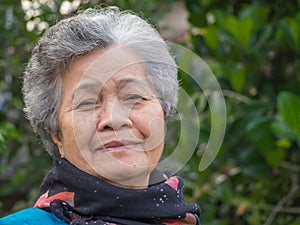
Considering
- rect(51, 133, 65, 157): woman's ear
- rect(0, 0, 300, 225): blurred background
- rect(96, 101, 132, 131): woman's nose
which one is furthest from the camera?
rect(0, 0, 300, 225): blurred background

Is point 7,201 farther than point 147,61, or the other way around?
point 7,201

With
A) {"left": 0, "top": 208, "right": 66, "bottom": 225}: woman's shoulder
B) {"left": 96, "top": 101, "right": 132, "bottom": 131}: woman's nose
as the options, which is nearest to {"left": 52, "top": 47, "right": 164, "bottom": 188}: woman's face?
{"left": 96, "top": 101, "right": 132, "bottom": 131}: woman's nose

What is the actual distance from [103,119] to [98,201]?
179 mm

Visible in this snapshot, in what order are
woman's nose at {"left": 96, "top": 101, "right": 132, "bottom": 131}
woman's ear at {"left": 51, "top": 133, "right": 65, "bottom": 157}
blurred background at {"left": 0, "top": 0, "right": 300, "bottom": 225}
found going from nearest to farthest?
woman's nose at {"left": 96, "top": 101, "right": 132, "bottom": 131}, woman's ear at {"left": 51, "top": 133, "right": 65, "bottom": 157}, blurred background at {"left": 0, "top": 0, "right": 300, "bottom": 225}

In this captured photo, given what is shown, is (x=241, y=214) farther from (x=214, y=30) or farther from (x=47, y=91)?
(x=47, y=91)

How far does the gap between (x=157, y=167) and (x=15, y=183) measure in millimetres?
1325

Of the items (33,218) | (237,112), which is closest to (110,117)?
(33,218)

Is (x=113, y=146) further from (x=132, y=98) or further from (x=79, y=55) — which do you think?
(x=79, y=55)

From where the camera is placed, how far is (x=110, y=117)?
1566 millimetres

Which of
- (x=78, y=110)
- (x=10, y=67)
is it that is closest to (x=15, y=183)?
(x=10, y=67)

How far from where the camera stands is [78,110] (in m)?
1.61

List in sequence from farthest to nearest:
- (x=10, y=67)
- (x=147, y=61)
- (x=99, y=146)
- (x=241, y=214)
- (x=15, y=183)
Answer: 1. (x=241, y=214)
2. (x=15, y=183)
3. (x=10, y=67)
4. (x=147, y=61)
5. (x=99, y=146)

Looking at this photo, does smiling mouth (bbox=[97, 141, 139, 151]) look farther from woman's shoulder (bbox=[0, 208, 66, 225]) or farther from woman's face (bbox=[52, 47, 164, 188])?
woman's shoulder (bbox=[0, 208, 66, 225])

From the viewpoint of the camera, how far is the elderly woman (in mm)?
1588
